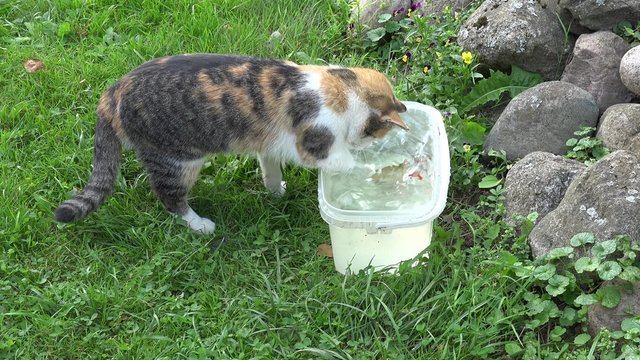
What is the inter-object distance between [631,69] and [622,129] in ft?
1.20

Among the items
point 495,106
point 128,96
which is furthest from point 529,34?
point 128,96

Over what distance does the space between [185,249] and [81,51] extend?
203 centimetres

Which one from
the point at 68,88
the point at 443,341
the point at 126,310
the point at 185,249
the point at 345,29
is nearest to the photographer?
the point at 443,341

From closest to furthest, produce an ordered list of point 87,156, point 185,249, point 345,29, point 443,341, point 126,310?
point 443,341, point 126,310, point 185,249, point 87,156, point 345,29

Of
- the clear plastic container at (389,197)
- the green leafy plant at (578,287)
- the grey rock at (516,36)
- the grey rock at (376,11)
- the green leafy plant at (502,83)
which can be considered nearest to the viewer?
the green leafy plant at (578,287)

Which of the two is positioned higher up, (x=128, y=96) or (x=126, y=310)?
(x=128, y=96)

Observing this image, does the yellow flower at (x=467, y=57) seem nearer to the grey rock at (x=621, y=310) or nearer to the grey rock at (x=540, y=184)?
the grey rock at (x=540, y=184)

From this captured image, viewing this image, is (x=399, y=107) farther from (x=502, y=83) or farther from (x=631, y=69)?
(x=631, y=69)

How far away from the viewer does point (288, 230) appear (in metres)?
4.51

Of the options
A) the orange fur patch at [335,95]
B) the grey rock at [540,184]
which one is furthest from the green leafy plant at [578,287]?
the orange fur patch at [335,95]

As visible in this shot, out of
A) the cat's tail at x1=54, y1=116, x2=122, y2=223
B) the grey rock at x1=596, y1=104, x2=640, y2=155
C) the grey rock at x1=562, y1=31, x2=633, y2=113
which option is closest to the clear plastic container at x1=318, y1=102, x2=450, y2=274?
the grey rock at x1=596, y1=104, x2=640, y2=155

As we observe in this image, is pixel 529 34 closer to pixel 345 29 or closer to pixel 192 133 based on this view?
pixel 345 29

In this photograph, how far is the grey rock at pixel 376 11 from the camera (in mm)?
5695

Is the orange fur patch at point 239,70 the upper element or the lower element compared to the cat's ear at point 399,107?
upper
